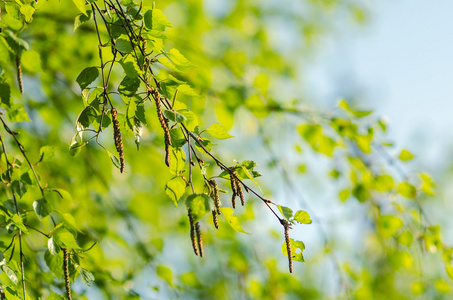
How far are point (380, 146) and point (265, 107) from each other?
1.59 ft

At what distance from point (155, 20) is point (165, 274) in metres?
1.06

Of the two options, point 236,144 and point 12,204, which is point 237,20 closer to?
point 236,144

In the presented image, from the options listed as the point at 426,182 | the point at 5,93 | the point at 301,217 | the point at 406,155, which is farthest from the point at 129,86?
the point at 426,182

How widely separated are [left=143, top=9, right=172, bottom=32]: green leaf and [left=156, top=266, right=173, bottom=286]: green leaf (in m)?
1.04

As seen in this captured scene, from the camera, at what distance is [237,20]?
119 inches

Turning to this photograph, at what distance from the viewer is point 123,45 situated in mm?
766

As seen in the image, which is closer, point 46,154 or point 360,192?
point 46,154

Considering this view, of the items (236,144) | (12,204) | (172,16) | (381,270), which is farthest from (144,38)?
(381,270)

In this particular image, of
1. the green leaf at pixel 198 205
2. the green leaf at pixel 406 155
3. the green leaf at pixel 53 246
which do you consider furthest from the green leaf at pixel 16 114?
the green leaf at pixel 406 155

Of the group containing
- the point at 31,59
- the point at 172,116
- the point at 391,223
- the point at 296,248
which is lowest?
the point at 296,248

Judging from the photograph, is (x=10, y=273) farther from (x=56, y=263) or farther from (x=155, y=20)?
(x=155, y=20)

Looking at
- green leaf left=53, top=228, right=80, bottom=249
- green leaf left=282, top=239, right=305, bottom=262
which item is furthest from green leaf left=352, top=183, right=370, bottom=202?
green leaf left=53, top=228, right=80, bottom=249

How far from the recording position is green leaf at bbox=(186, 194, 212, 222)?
0.68 m

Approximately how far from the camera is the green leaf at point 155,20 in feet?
2.52
